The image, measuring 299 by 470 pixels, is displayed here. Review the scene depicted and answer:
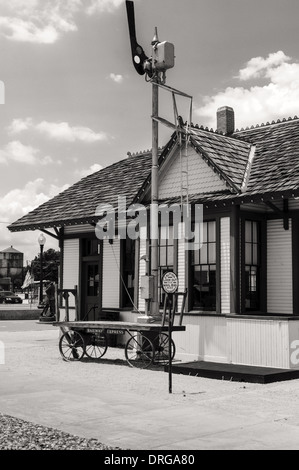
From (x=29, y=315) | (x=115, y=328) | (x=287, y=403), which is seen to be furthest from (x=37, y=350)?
(x=29, y=315)

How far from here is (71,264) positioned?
2045 cm

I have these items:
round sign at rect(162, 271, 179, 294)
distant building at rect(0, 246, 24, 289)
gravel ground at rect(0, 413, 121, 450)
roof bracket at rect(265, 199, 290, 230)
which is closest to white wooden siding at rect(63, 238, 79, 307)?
roof bracket at rect(265, 199, 290, 230)

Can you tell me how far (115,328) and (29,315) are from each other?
Answer: 21.8m

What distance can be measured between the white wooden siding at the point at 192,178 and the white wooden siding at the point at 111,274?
2993mm

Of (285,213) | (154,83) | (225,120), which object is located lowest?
(285,213)

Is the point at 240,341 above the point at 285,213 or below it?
below

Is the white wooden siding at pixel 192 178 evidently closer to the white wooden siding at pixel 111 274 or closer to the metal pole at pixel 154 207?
the metal pole at pixel 154 207

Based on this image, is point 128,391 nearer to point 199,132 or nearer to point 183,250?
point 183,250

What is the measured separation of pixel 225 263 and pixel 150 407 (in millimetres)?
6011

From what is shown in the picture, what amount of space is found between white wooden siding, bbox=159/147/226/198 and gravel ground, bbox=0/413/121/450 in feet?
29.0

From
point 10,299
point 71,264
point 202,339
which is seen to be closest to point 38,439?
point 202,339

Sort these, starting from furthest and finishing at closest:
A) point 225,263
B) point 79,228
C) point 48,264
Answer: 1. point 48,264
2. point 79,228
3. point 225,263

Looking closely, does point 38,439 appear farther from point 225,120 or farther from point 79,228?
point 225,120

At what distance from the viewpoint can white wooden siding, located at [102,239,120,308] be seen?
18.7 metres
